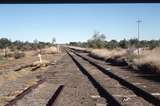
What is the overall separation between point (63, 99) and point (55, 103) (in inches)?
51.2

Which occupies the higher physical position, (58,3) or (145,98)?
(58,3)

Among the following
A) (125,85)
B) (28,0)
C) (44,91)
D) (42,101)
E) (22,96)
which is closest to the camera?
(28,0)

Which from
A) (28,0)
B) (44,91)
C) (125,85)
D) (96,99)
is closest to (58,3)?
(28,0)

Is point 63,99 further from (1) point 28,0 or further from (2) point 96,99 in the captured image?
(1) point 28,0

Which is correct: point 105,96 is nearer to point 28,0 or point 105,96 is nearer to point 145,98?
point 145,98

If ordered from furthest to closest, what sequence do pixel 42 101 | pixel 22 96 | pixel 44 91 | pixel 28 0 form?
pixel 44 91
pixel 22 96
pixel 42 101
pixel 28 0

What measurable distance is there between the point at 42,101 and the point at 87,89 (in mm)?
4249

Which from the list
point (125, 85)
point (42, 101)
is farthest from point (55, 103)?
point (125, 85)

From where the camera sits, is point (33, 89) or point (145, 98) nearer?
point (145, 98)

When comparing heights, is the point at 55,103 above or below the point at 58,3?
below

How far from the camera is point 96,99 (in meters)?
15.1

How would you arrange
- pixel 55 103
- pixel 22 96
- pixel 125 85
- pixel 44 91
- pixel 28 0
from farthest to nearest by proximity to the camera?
pixel 125 85
pixel 44 91
pixel 22 96
pixel 55 103
pixel 28 0

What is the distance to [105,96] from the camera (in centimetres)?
1589

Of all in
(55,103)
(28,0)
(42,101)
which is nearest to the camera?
(28,0)
